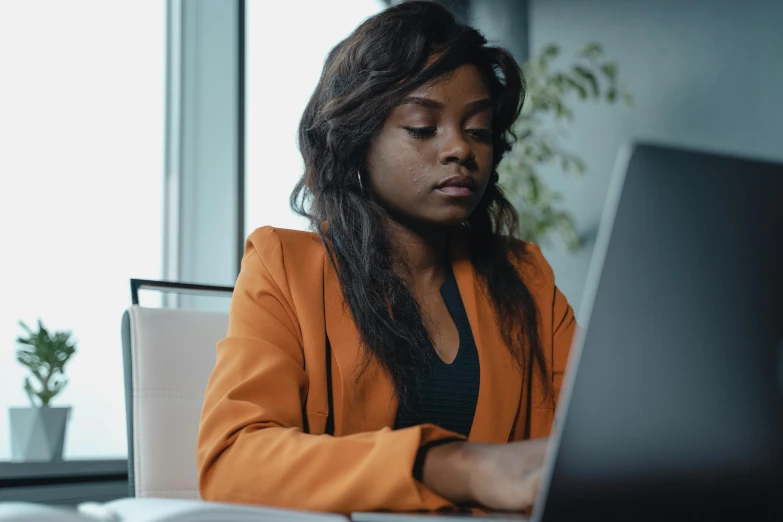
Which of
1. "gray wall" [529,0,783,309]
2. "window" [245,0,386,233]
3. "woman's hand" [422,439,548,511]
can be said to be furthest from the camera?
"gray wall" [529,0,783,309]

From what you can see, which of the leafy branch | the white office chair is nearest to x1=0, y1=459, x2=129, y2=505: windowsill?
the leafy branch

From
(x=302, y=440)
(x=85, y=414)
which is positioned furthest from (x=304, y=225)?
(x=85, y=414)

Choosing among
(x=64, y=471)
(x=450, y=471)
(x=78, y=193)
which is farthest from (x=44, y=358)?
(x=450, y=471)

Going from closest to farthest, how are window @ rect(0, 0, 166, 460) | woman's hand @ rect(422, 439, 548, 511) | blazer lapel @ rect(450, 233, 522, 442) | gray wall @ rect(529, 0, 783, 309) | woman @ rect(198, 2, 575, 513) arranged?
woman's hand @ rect(422, 439, 548, 511)
woman @ rect(198, 2, 575, 513)
blazer lapel @ rect(450, 233, 522, 442)
window @ rect(0, 0, 166, 460)
gray wall @ rect(529, 0, 783, 309)

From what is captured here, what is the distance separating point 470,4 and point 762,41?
1119 millimetres

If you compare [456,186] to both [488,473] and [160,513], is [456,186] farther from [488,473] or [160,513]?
[160,513]

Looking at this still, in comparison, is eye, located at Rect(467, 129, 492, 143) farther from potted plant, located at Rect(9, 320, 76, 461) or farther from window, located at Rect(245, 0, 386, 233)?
window, located at Rect(245, 0, 386, 233)

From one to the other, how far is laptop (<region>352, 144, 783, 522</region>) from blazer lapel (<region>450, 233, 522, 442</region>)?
27.4 inches

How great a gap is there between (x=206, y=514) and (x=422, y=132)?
82 centimetres

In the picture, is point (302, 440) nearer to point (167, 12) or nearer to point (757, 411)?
point (757, 411)

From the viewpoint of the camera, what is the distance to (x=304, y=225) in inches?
57.8

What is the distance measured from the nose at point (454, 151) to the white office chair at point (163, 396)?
0.45 m

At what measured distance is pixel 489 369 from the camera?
4.05ft

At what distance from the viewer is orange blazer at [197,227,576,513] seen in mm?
701
